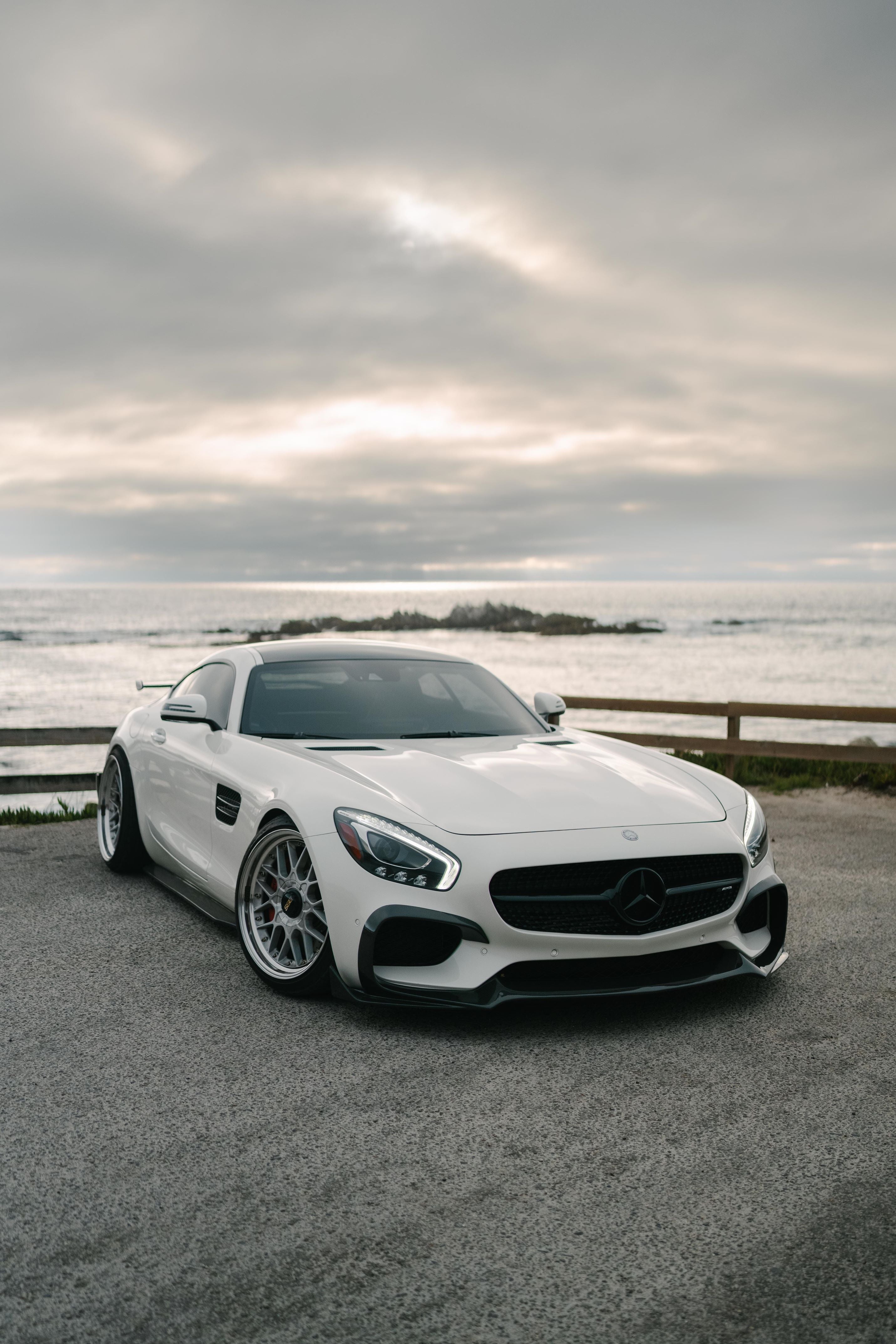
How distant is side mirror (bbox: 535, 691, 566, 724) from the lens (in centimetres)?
577

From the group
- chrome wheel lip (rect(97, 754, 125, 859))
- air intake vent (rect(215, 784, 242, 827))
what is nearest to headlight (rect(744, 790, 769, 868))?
air intake vent (rect(215, 784, 242, 827))

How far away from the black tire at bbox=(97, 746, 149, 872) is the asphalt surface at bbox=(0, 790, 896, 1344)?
1493mm

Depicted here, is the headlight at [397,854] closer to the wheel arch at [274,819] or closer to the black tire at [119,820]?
the wheel arch at [274,819]

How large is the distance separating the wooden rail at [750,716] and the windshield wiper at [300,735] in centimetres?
493

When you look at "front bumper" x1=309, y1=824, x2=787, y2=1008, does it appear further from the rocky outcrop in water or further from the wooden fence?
the rocky outcrop in water

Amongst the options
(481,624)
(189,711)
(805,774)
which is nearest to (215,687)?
(189,711)


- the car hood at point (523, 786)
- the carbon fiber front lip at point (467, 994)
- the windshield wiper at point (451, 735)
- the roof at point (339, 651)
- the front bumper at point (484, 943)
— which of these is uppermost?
the roof at point (339, 651)

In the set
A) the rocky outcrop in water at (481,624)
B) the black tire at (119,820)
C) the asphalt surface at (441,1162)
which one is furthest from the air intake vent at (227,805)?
the rocky outcrop in water at (481,624)

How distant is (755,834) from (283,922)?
A: 2.02 metres

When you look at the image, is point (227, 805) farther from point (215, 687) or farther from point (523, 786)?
point (523, 786)

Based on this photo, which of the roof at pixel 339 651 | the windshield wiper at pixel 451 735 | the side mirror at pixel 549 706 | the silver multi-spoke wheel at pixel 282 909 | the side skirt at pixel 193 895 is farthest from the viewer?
the side mirror at pixel 549 706

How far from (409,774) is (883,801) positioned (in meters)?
6.95

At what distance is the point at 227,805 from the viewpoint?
15.7 ft

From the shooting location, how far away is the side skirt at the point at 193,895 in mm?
4801
